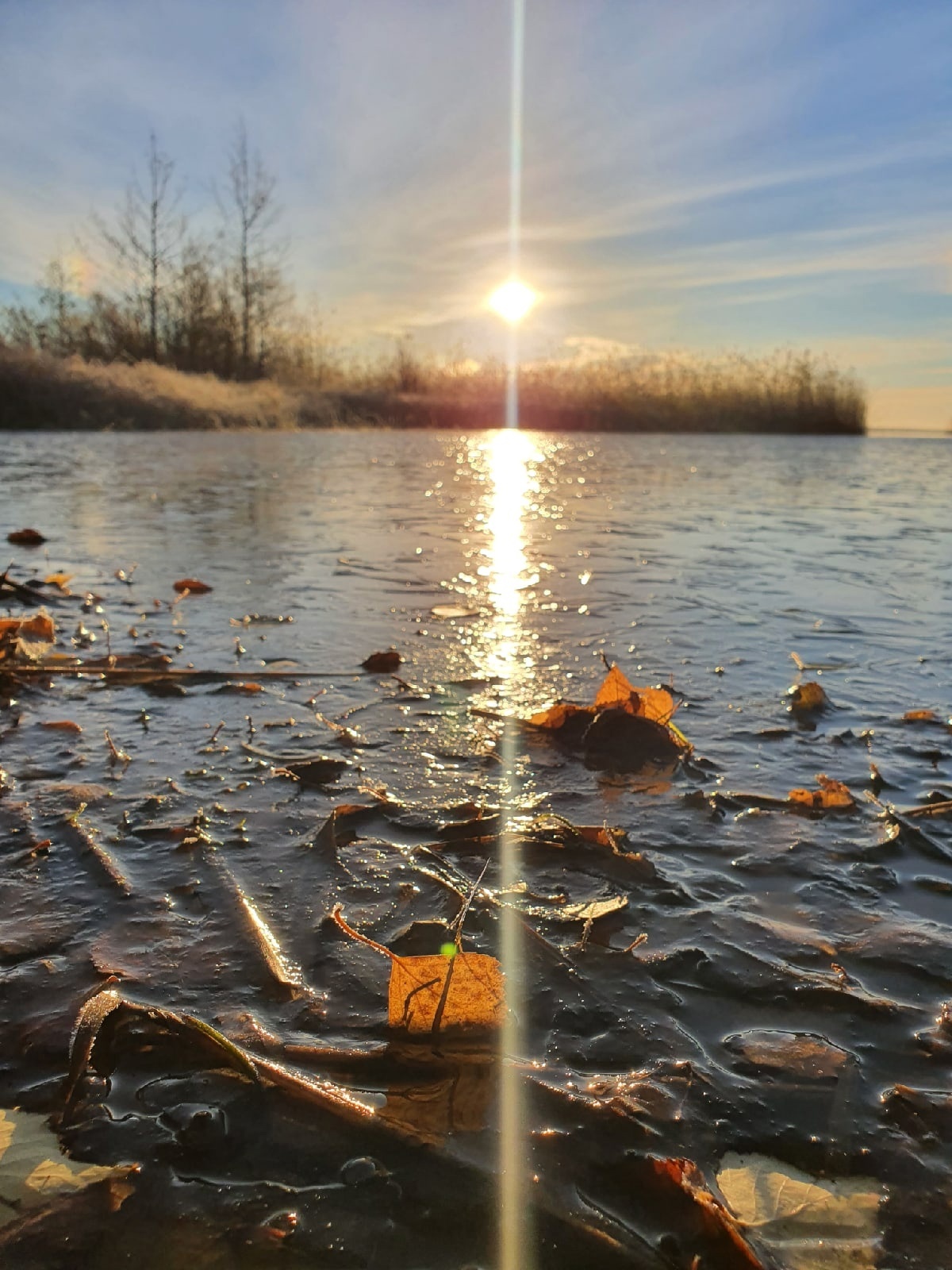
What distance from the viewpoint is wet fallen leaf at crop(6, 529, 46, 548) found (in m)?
4.45

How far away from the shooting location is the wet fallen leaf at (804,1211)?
72 centimetres

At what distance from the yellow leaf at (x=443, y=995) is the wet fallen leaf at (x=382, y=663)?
148 centimetres

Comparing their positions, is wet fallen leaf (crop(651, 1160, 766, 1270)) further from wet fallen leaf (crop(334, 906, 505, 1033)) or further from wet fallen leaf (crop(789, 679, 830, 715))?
wet fallen leaf (crop(789, 679, 830, 715))

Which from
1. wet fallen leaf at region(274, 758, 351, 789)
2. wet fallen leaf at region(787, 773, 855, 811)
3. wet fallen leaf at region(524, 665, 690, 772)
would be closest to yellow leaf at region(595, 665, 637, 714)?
wet fallen leaf at region(524, 665, 690, 772)

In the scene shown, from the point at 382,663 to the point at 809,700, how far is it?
3.76ft

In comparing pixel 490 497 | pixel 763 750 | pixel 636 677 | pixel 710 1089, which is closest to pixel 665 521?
pixel 490 497

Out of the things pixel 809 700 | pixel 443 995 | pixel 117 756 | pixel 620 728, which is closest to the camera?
pixel 443 995

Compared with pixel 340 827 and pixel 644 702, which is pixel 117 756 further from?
pixel 644 702

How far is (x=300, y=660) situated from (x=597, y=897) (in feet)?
4.76

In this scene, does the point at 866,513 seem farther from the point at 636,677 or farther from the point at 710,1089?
the point at 710,1089

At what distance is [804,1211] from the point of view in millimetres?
762

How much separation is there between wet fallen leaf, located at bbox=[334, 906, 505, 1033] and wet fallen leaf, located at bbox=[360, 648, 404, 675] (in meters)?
1.48

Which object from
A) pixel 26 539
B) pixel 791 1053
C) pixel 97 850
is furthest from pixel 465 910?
pixel 26 539

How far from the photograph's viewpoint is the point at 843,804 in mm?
1602
